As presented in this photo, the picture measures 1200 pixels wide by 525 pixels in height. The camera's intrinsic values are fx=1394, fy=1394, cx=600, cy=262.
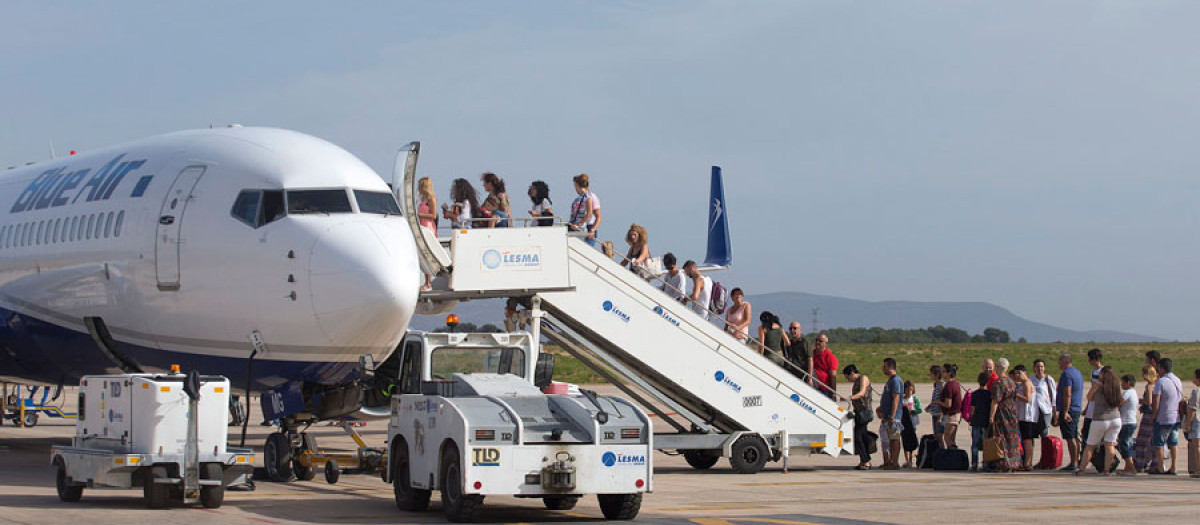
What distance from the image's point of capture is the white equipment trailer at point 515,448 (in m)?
12.6

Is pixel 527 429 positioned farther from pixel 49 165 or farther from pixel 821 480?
pixel 49 165

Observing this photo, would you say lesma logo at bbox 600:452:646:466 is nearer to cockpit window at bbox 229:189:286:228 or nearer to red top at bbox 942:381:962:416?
cockpit window at bbox 229:189:286:228

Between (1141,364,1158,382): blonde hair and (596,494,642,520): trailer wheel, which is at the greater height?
(1141,364,1158,382): blonde hair

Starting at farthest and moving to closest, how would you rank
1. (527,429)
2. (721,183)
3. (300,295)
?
(721,183) < (300,295) < (527,429)

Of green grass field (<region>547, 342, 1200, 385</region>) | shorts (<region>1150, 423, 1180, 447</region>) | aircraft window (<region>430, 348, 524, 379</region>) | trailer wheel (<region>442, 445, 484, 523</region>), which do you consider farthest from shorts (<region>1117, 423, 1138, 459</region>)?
green grass field (<region>547, 342, 1200, 385</region>)

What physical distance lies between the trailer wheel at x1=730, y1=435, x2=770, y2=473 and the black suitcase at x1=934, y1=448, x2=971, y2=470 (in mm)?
2808

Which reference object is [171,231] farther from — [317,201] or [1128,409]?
[1128,409]

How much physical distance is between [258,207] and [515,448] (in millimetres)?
4606

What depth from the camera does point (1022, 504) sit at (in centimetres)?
1526

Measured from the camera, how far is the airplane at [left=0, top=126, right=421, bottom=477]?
14820 mm

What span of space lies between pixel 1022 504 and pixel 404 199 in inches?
315

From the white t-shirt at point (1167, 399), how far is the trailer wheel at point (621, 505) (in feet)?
30.3

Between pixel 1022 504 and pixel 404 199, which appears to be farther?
pixel 404 199

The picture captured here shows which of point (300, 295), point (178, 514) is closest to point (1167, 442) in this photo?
point (300, 295)
